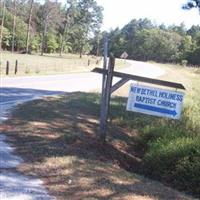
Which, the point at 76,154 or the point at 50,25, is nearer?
the point at 76,154

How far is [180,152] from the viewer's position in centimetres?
1121

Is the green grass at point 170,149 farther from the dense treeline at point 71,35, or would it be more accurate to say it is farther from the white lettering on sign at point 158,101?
the dense treeline at point 71,35

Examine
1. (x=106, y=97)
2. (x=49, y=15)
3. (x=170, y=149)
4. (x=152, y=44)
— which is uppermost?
(x=49, y=15)

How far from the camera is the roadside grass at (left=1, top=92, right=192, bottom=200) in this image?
7461 millimetres

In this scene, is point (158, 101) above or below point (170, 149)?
above

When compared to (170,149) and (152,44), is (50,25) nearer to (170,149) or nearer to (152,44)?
(152,44)

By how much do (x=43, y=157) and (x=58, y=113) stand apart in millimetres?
5772

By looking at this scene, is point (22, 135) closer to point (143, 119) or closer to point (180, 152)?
point (180, 152)

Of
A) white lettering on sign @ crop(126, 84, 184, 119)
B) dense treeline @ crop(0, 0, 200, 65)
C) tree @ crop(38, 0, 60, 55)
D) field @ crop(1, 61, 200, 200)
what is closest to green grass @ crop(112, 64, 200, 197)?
field @ crop(1, 61, 200, 200)

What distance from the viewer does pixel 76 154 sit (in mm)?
9758

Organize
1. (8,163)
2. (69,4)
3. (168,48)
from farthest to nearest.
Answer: (168,48), (69,4), (8,163)

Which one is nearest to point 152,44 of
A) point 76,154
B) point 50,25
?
point 50,25

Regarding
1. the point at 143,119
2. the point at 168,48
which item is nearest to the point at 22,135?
the point at 143,119

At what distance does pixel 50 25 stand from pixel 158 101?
90.5 meters
